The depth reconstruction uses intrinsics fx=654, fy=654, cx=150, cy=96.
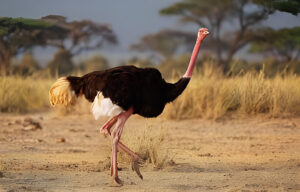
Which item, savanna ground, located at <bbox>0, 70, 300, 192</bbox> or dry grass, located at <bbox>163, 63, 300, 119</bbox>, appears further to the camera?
dry grass, located at <bbox>163, 63, 300, 119</bbox>

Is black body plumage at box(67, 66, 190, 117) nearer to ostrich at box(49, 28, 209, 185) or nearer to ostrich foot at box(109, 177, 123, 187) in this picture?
ostrich at box(49, 28, 209, 185)

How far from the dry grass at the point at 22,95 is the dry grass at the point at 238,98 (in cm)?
366

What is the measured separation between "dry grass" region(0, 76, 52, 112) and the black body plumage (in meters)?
6.90

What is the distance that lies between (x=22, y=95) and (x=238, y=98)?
495 cm

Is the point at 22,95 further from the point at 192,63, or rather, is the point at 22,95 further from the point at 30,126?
the point at 192,63

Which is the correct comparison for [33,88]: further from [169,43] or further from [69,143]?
[169,43]

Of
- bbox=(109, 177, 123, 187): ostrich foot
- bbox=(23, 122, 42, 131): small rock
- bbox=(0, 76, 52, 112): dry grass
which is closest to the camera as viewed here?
bbox=(109, 177, 123, 187): ostrich foot

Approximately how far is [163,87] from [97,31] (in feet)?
82.2

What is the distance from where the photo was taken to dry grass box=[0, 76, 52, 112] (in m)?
13.2

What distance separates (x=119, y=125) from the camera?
6465mm

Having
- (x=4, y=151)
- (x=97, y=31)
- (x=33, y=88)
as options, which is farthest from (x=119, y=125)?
(x=97, y=31)

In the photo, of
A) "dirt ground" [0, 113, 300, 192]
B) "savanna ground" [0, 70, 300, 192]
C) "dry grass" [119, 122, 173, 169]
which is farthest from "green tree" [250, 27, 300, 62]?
"dry grass" [119, 122, 173, 169]

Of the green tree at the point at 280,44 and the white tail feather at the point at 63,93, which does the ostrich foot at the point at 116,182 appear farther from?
the green tree at the point at 280,44

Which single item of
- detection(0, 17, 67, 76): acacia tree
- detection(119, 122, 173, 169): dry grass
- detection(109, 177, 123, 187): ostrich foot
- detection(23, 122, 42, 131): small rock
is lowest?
detection(109, 177, 123, 187): ostrich foot
